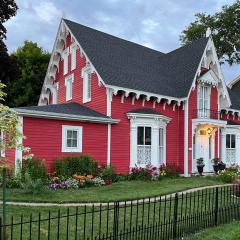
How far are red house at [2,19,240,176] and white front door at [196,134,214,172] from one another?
6cm

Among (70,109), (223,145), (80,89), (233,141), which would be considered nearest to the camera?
(70,109)

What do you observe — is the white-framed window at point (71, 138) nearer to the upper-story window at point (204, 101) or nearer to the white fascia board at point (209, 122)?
the white fascia board at point (209, 122)

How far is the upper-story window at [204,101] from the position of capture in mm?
25875

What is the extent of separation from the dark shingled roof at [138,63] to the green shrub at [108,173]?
13.6 feet

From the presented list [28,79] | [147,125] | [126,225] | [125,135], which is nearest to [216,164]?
[147,125]

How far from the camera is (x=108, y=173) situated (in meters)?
19.7

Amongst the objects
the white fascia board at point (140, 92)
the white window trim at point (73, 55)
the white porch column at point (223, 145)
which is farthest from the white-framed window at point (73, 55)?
the white porch column at point (223, 145)

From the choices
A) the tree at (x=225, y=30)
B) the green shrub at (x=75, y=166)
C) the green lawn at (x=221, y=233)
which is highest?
the tree at (x=225, y=30)

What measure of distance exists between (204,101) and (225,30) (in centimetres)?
2079

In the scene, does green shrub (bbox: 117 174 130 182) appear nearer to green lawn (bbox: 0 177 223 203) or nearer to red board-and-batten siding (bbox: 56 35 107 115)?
green lawn (bbox: 0 177 223 203)

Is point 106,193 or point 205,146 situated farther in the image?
point 205,146

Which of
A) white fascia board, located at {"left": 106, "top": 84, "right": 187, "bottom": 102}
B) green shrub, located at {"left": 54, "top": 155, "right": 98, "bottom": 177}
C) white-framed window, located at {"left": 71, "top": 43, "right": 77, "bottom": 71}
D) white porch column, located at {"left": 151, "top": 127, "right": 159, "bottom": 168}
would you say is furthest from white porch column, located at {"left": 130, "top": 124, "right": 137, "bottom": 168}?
white-framed window, located at {"left": 71, "top": 43, "right": 77, "bottom": 71}

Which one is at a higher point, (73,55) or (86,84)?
(73,55)

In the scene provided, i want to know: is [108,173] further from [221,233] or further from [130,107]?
[221,233]
